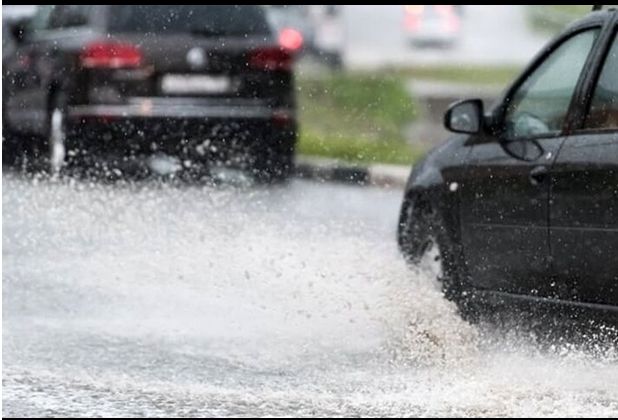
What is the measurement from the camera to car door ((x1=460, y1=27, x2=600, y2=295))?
28.1 feet

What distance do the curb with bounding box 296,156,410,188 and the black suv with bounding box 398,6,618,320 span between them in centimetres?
742

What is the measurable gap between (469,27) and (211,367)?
58686 millimetres

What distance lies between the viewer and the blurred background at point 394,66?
22.5m

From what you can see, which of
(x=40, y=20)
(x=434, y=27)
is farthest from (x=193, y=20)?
(x=434, y=27)

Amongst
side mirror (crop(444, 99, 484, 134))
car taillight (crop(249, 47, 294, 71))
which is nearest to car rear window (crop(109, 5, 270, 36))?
car taillight (crop(249, 47, 294, 71))

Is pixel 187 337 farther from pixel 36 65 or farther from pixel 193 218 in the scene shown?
pixel 36 65

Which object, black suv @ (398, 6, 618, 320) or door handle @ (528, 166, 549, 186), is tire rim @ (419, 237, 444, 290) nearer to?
black suv @ (398, 6, 618, 320)

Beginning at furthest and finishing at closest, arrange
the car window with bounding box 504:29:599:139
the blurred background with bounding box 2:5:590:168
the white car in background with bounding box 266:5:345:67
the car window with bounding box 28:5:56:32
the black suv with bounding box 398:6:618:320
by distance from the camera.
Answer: the white car in background with bounding box 266:5:345:67, the blurred background with bounding box 2:5:590:168, the car window with bounding box 28:5:56:32, the car window with bounding box 504:29:599:139, the black suv with bounding box 398:6:618:320

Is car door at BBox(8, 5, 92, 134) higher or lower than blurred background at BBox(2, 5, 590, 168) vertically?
higher

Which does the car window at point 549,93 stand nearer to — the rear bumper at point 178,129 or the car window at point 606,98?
the car window at point 606,98

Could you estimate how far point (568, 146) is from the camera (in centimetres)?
841

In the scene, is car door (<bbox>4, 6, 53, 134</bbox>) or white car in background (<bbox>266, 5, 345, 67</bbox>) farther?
white car in background (<bbox>266, 5, 345, 67</bbox>)

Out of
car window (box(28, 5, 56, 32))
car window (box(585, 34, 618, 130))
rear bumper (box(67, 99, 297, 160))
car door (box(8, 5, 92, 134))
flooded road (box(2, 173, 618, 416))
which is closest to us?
flooded road (box(2, 173, 618, 416))

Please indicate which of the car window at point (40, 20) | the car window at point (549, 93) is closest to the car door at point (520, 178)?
the car window at point (549, 93)
